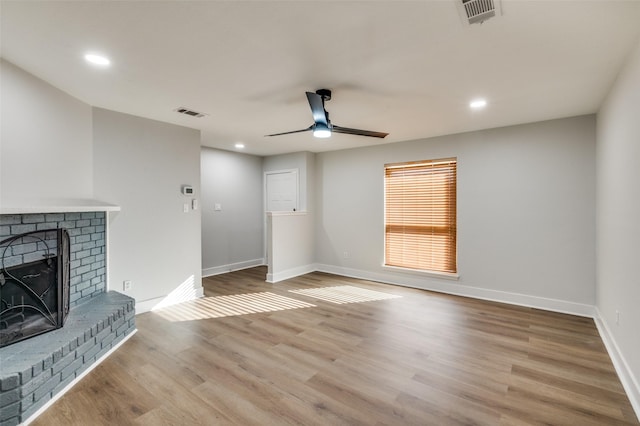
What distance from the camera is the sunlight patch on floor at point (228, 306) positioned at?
3.77 metres

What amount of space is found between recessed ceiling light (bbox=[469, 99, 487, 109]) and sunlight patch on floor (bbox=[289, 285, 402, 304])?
2.75 m

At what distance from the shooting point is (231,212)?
624cm

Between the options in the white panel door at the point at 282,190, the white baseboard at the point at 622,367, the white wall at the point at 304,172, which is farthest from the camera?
the white panel door at the point at 282,190

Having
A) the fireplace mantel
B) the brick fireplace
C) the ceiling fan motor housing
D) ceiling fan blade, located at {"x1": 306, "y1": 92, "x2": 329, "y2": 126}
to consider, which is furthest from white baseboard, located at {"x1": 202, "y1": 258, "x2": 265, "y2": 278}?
the ceiling fan motor housing

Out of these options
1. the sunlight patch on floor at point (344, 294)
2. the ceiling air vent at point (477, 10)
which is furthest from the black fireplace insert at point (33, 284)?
the ceiling air vent at point (477, 10)

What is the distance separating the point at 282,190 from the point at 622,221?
525 cm

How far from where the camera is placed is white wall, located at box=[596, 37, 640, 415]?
211 centimetres

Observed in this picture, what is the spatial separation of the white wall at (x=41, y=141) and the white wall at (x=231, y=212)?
2.51 meters

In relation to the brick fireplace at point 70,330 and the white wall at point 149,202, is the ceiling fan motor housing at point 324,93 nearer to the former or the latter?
the white wall at point 149,202

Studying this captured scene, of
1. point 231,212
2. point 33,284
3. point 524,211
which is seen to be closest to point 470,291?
point 524,211

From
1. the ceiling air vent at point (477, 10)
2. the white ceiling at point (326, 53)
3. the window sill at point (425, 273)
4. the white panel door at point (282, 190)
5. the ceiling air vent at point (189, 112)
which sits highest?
the ceiling air vent at point (189, 112)

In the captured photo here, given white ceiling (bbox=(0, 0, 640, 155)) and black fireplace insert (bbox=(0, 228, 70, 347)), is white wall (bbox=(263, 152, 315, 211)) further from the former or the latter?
black fireplace insert (bbox=(0, 228, 70, 347))

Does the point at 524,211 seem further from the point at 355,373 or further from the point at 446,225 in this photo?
the point at 355,373

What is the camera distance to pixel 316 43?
210cm
